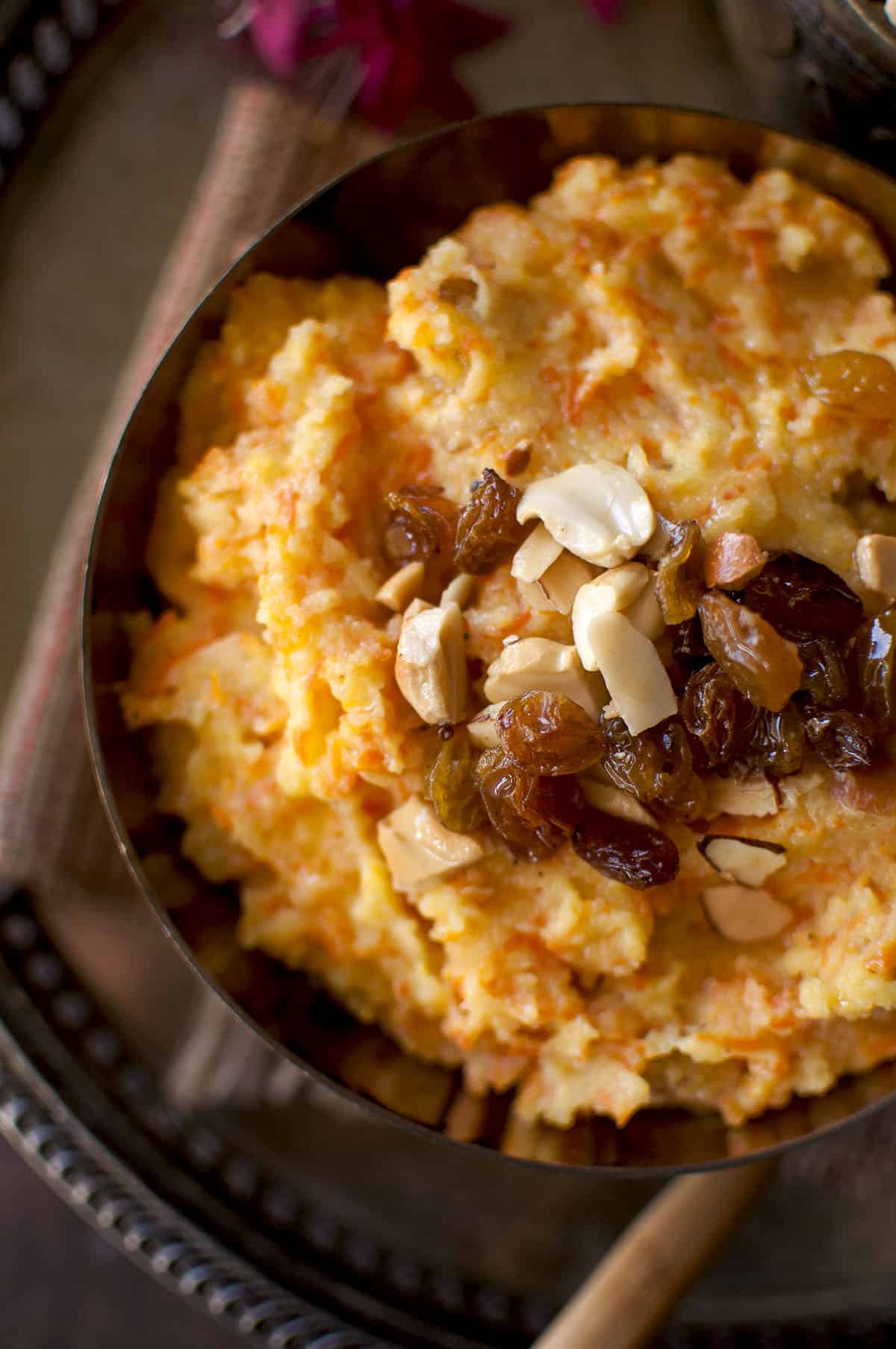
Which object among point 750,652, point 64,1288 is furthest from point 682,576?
point 64,1288

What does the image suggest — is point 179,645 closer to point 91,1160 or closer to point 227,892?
point 227,892

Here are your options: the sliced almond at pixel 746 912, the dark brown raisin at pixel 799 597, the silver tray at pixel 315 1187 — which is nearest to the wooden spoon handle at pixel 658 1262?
the sliced almond at pixel 746 912

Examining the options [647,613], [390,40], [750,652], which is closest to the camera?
[750,652]

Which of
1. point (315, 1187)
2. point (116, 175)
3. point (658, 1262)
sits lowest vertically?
point (315, 1187)

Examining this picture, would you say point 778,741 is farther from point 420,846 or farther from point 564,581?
point 420,846

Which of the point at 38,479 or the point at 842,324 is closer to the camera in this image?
the point at 842,324

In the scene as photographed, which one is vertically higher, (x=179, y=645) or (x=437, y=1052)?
(x=179, y=645)

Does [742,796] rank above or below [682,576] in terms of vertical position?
below

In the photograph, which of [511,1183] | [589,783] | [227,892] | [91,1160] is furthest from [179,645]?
[511,1183]
